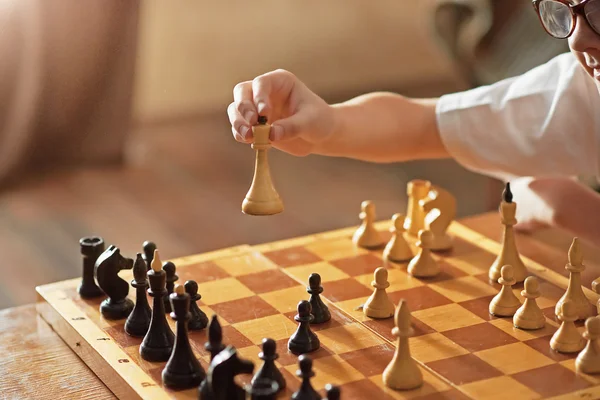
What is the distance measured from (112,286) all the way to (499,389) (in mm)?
585

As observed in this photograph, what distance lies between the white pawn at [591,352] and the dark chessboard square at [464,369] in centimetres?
11

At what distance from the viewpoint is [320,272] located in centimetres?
164

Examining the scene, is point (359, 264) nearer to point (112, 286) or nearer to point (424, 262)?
point (424, 262)

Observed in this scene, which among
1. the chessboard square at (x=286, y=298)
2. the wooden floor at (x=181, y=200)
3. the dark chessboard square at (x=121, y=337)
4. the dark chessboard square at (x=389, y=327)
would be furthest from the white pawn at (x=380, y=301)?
the wooden floor at (x=181, y=200)

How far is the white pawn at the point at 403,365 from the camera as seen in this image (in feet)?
4.01

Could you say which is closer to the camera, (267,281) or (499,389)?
(499,389)

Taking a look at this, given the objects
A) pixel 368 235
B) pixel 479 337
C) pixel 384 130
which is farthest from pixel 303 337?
pixel 384 130

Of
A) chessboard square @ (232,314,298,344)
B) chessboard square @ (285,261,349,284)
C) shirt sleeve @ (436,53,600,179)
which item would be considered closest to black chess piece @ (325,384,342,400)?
chessboard square @ (232,314,298,344)

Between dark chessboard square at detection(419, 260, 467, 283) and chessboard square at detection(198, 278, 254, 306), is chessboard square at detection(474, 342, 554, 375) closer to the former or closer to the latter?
dark chessboard square at detection(419, 260, 467, 283)

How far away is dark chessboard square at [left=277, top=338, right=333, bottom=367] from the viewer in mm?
1298

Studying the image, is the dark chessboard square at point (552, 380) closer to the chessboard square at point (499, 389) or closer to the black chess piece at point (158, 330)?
the chessboard square at point (499, 389)

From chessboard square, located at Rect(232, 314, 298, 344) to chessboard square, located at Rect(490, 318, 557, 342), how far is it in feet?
0.97

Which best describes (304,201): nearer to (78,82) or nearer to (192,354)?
(78,82)

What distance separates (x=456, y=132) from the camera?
6.03ft
